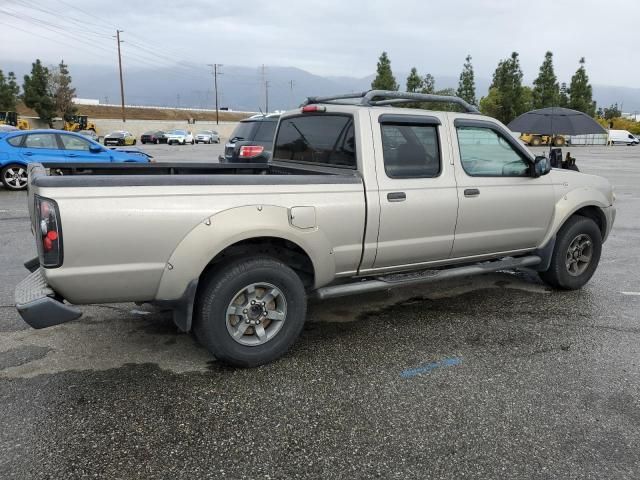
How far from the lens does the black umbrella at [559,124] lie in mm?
9000

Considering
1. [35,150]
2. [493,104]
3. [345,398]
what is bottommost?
[345,398]

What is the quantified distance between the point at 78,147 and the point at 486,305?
441 inches

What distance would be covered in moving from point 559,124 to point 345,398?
754cm

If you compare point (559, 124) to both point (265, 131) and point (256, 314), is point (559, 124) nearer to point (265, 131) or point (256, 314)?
point (265, 131)

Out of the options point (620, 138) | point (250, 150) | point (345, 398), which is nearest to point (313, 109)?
point (345, 398)

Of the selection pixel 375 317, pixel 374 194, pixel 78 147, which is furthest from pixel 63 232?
pixel 78 147

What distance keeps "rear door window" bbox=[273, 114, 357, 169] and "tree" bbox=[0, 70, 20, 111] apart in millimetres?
68189

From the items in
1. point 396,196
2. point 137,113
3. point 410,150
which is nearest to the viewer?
point 396,196

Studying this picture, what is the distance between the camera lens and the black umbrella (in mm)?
9000

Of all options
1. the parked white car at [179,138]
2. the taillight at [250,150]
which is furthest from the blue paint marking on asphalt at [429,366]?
the parked white car at [179,138]

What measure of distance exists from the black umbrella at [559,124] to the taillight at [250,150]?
5388 mm

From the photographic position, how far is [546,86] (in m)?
57.9

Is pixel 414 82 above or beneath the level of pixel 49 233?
above

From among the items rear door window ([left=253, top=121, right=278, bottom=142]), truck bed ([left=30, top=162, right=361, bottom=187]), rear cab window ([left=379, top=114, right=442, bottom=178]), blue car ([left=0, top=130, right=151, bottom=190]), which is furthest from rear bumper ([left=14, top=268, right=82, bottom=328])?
blue car ([left=0, top=130, right=151, bottom=190])
